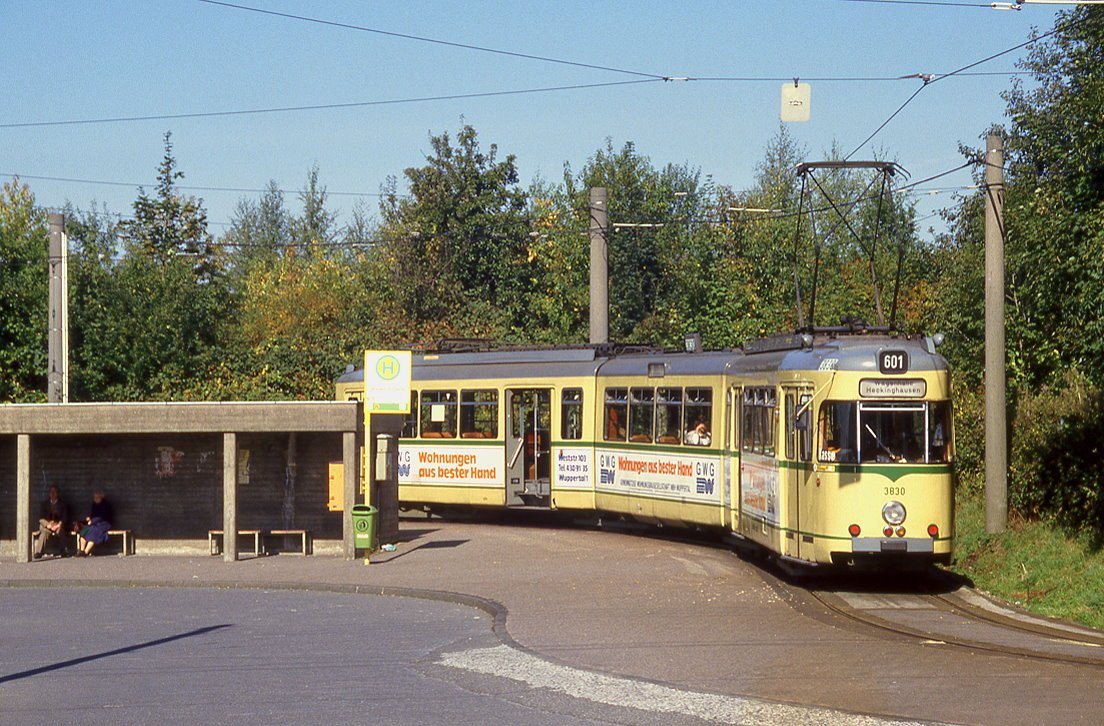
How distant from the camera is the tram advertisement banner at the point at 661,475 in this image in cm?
2342

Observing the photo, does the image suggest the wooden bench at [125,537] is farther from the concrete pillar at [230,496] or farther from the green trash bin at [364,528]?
the green trash bin at [364,528]

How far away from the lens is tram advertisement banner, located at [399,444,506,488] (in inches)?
1114

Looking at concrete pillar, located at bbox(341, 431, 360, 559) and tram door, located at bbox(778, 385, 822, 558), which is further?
concrete pillar, located at bbox(341, 431, 360, 559)

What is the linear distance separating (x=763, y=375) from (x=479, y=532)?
8.74 m

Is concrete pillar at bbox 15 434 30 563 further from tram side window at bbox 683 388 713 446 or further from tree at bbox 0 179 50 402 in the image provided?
tree at bbox 0 179 50 402

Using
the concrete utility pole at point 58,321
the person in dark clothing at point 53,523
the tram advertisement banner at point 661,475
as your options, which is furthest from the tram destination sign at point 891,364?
the concrete utility pole at point 58,321

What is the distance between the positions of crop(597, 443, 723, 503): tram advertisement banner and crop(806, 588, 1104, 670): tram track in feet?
15.8

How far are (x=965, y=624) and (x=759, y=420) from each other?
5.36 m

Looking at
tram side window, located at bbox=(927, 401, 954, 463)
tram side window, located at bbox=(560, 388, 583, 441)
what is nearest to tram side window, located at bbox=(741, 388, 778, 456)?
tram side window, located at bbox=(927, 401, 954, 463)

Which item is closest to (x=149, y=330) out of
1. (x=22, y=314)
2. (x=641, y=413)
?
(x=22, y=314)

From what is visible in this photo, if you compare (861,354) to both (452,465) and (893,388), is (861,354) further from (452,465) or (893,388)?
(452,465)

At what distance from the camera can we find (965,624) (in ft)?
51.8

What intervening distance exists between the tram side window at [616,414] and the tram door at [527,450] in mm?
1710

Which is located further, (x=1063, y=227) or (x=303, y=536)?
(x=303, y=536)
